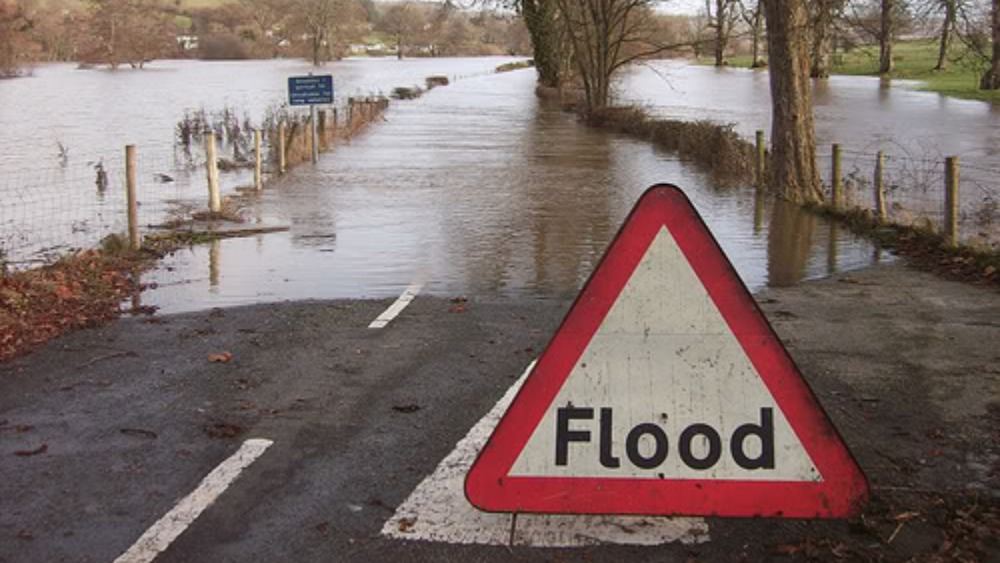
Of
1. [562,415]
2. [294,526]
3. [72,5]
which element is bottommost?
[294,526]

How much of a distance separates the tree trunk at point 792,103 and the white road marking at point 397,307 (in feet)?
27.5

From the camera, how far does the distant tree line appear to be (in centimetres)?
8406

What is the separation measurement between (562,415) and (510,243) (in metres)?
9.16

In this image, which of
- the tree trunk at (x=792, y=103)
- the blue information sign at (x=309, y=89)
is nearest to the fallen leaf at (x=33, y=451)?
the tree trunk at (x=792, y=103)

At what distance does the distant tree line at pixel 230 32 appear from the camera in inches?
3310

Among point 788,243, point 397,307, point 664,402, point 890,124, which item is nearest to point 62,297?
point 397,307

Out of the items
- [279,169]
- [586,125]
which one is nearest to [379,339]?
[279,169]

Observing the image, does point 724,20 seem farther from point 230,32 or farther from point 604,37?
point 230,32

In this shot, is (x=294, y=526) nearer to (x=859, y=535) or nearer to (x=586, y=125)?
(x=859, y=535)

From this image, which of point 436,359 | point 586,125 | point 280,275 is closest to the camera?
point 436,359

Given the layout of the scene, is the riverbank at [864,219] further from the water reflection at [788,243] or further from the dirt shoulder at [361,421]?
the dirt shoulder at [361,421]

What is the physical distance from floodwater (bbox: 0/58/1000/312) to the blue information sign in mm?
1745

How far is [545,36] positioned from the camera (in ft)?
164

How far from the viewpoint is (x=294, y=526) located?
13.6 feet
